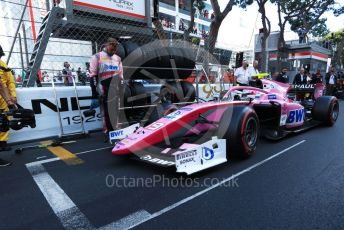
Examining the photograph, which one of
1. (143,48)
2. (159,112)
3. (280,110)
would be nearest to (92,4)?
(143,48)

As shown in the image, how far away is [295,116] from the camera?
4.95 metres

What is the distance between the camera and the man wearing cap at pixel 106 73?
467cm

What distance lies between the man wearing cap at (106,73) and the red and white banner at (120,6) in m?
1.95

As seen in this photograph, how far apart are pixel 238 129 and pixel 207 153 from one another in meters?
0.64

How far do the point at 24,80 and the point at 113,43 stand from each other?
2.15 metres

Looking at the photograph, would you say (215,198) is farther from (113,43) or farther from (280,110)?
(113,43)

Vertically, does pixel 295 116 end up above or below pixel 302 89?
below

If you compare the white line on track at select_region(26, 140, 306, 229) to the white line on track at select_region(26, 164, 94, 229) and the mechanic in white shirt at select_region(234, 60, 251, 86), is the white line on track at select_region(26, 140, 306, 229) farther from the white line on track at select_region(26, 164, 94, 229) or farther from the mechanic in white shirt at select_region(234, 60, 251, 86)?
the mechanic in white shirt at select_region(234, 60, 251, 86)

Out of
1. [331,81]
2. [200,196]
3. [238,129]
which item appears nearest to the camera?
[200,196]

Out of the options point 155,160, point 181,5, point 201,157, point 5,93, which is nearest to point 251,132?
point 201,157

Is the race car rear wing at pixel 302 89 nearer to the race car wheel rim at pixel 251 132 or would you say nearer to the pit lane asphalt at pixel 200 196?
the pit lane asphalt at pixel 200 196

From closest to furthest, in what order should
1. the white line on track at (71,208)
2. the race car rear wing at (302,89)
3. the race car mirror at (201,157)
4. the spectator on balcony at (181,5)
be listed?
the white line on track at (71,208) → the race car mirror at (201,157) → the race car rear wing at (302,89) → the spectator on balcony at (181,5)

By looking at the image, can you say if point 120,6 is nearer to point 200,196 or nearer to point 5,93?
point 5,93

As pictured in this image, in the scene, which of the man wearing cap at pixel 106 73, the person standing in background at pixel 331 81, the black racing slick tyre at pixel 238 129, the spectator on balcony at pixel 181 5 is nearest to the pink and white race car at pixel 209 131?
the black racing slick tyre at pixel 238 129
